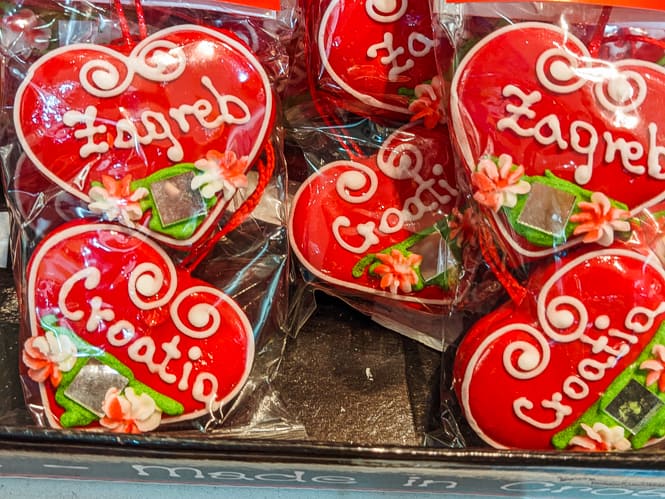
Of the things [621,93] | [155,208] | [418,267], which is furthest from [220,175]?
[621,93]

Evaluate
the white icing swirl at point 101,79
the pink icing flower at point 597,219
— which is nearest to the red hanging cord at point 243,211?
the white icing swirl at point 101,79

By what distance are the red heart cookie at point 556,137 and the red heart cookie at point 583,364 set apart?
6cm

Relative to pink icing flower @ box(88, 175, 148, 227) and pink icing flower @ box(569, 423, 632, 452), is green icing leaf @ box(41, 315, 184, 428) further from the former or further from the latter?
pink icing flower @ box(569, 423, 632, 452)

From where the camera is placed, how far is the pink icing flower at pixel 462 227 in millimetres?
947

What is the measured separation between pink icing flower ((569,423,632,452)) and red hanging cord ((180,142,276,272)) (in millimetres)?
566

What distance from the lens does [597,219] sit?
83 centimetres

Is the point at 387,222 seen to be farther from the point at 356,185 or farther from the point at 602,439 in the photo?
the point at 602,439

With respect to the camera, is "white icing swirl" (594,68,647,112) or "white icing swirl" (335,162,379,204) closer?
"white icing swirl" (594,68,647,112)

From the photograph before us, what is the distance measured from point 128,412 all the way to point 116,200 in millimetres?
283

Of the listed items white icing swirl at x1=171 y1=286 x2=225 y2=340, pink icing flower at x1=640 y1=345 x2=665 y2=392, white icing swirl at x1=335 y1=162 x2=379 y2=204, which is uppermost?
white icing swirl at x1=335 y1=162 x2=379 y2=204

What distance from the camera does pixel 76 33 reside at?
0.92 m

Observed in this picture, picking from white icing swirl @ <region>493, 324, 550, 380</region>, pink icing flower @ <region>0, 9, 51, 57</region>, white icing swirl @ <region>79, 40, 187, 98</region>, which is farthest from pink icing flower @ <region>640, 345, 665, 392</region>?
pink icing flower @ <region>0, 9, 51, 57</region>

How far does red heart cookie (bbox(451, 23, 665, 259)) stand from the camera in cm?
83

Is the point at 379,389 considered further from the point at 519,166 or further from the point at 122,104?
the point at 122,104
